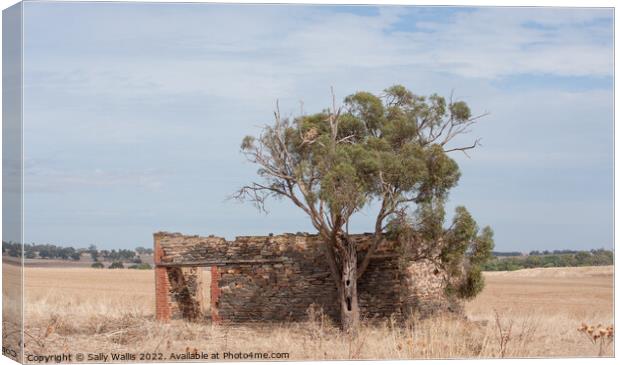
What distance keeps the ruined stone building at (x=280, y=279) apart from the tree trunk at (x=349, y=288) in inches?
22.6

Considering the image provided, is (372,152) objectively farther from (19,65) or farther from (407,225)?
(19,65)

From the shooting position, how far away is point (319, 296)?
2339cm

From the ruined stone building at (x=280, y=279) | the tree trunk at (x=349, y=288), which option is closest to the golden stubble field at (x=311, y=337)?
the tree trunk at (x=349, y=288)

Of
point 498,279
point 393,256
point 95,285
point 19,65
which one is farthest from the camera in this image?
point 498,279

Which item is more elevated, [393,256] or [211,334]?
[393,256]

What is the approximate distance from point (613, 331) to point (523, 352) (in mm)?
1535

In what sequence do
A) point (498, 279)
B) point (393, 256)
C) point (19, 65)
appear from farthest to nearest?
point (498, 279) < point (393, 256) < point (19, 65)

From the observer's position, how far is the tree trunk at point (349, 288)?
2233cm

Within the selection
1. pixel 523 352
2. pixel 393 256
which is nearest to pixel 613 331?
pixel 523 352

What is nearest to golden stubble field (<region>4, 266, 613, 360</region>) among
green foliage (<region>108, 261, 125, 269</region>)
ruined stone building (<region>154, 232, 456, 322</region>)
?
ruined stone building (<region>154, 232, 456, 322</region>)

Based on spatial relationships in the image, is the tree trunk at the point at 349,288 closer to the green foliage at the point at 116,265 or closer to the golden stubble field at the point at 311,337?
the golden stubble field at the point at 311,337

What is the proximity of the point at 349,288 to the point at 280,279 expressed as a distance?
2.04 m

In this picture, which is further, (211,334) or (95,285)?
(95,285)

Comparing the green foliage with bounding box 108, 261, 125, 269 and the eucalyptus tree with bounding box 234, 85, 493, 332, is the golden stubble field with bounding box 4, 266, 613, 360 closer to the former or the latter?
the eucalyptus tree with bounding box 234, 85, 493, 332
